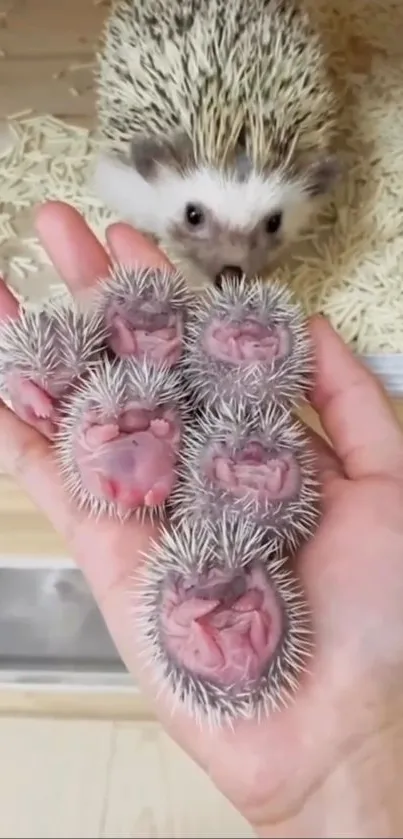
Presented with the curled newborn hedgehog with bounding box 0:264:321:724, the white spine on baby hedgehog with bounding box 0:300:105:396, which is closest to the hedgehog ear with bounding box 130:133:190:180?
the curled newborn hedgehog with bounding box 0:264:321:724

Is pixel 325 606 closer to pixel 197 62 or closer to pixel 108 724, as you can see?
pixel 108 724

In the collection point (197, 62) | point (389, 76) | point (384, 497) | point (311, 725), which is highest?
point (197, 62)

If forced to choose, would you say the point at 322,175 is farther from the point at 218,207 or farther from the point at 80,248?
the point at 80,248

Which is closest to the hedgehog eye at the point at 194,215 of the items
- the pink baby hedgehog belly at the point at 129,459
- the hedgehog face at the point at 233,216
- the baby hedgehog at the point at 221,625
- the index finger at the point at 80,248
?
the hedgehog face at the point at 233,216

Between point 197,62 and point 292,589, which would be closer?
point 292,589

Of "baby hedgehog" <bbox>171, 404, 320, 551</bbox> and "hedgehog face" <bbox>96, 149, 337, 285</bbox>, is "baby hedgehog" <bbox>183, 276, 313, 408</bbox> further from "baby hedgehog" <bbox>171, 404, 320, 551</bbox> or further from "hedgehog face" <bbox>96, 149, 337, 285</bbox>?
"hedgehog face" <bbox>96, 149, 337, 285</bbox>

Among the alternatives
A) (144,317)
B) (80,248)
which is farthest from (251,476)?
(80,248)

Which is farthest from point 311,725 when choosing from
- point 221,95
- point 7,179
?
point 7,179
